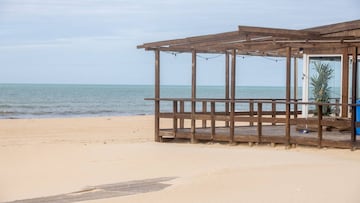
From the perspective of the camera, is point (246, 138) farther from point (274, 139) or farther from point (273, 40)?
point (273, 40)

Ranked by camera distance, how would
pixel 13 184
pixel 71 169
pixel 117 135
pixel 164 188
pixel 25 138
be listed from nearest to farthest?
pixel 164 188 < pixel 13 184 < pixel 71 169 < pixel 25 138 < pixel 117 135

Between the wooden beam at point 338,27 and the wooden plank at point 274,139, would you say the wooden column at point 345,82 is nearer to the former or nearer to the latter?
the wooden beam at point 338,27

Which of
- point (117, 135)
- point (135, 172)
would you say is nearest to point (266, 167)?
point (135, 172)

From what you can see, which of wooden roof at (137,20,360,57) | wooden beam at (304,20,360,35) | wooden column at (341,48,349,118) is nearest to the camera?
wooden roof at (137,20,360,57)

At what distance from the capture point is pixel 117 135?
18.0 m

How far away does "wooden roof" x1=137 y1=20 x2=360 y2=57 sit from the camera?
10531mm

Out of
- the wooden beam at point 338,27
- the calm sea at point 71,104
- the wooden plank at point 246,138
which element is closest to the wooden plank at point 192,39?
the wooden plank at point 246,138

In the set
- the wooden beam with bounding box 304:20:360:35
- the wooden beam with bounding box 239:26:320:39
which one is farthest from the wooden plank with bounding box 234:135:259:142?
the wooden beam with bounding box 304:20:360:35

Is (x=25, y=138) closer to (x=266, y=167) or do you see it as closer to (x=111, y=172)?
(x=111, y=172)

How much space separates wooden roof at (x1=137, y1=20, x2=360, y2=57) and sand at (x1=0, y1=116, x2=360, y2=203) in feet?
7.00

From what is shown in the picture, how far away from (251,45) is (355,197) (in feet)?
21.4

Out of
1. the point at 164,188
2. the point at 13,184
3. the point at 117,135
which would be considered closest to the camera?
the point at 164,188

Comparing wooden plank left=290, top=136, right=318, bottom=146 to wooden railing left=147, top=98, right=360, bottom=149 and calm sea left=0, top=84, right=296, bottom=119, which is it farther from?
calm sea left=0, top=84, right=296, bottom=119

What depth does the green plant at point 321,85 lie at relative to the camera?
528 inches
